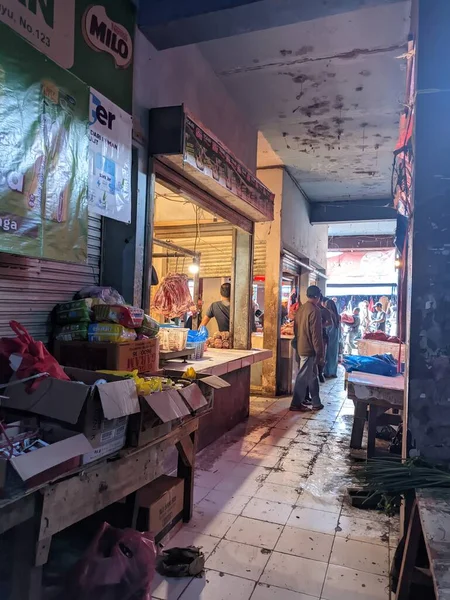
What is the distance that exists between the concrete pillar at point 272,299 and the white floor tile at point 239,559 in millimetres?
4536

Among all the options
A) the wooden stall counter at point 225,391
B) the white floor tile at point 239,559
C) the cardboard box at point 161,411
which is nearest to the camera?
the cardboard box at point 161,411

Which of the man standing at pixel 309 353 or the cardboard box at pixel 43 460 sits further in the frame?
the man standing at pixel 309 353

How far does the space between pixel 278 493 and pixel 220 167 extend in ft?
9.56

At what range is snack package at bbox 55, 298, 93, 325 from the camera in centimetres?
251

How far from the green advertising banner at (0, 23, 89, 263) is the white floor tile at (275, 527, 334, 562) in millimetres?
2152

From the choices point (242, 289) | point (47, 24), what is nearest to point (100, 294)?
point (47, 24)

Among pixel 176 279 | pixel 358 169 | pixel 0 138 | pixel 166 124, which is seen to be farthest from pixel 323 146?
pixel 0 138

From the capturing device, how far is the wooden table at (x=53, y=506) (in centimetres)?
153

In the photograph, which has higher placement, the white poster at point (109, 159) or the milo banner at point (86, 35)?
the milo banner at point (86, 35)

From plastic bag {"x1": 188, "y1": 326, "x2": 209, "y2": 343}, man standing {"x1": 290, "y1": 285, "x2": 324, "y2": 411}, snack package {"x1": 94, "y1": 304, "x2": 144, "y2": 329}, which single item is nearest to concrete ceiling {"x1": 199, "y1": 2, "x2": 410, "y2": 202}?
man standing {"x1": 290, "y1": 285, "x2": 324, "y2": 411}

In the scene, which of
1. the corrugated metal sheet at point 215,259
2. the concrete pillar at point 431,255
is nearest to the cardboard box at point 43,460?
the concrete pillar at point 431,255

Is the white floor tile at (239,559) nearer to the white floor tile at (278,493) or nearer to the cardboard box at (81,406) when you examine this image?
the white floor tile at (278,493)

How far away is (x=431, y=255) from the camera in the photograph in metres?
2.10

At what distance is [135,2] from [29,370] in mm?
2780
